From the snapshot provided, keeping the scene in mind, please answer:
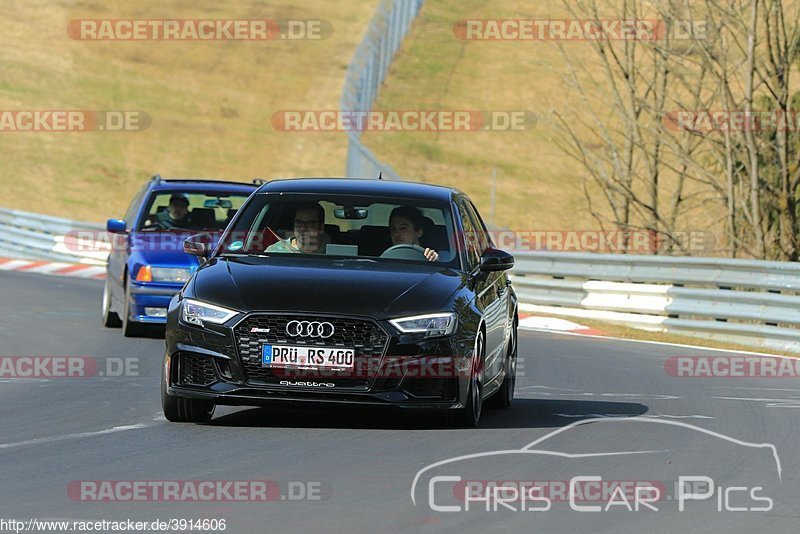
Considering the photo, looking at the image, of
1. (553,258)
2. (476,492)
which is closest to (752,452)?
(476,492)

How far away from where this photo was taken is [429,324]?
9.92 meters

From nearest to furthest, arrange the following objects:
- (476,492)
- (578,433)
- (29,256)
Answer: (476,492) → (578,433) → (29,256)

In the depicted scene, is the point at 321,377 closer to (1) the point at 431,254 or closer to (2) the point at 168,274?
(1) the point at 431,254

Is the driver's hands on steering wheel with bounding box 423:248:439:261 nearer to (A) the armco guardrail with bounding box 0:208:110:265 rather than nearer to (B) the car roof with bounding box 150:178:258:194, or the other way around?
(B) the car roof with bounding box 150:178:258:194

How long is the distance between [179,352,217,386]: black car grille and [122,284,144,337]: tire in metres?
7.21

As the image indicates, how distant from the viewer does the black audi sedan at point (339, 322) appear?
9.73 metres

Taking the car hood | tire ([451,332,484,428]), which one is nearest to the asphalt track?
tire ([451,332,484,428])

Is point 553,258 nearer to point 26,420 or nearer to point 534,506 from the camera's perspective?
point 26,420

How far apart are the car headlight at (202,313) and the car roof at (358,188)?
1.51 m

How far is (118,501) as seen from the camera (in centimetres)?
737

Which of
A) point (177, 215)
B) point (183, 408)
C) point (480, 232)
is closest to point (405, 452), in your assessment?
point (183, 408)

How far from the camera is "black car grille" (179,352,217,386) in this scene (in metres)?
9.88

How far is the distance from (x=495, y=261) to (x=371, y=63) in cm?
3892

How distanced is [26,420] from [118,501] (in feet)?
11.0
